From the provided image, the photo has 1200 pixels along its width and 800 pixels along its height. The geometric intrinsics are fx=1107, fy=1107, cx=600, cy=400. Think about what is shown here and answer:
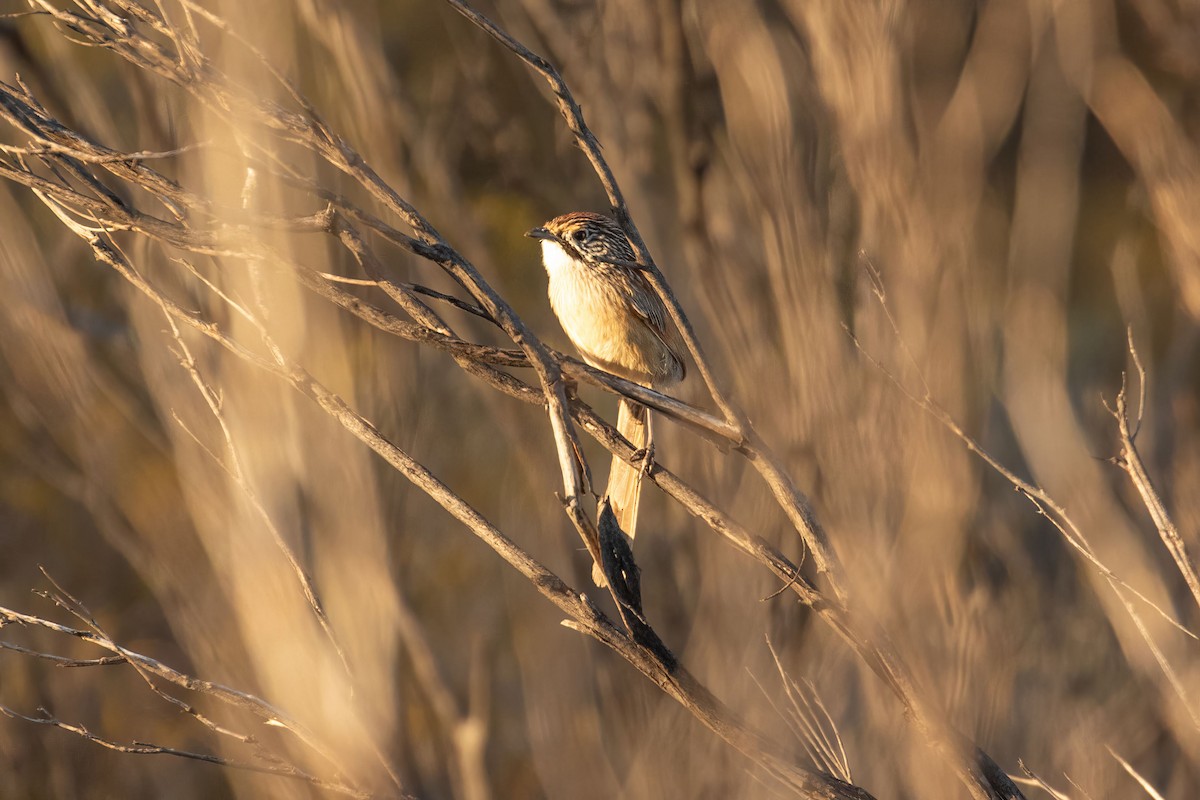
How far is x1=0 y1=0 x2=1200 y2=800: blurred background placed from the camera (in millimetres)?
2918

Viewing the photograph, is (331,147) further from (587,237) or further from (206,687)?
(587,237)

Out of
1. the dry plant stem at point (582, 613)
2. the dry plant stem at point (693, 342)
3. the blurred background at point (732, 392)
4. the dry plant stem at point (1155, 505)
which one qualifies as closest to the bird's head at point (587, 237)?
the blurred background at point (732, 392)

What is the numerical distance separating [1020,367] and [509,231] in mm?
4575

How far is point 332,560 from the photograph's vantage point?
300 cm

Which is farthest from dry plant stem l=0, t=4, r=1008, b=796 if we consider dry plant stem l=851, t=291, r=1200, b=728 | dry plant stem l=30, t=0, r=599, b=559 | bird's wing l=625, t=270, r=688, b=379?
bird's wing l=625, t=270, r=688, b=379

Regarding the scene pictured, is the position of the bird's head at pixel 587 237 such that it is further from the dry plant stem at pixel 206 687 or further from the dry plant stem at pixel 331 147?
the dry plant stem at pixel 206 687

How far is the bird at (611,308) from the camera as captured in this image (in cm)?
315

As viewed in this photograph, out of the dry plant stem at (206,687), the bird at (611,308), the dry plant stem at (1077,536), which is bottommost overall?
the dry plant stem at (206,687)

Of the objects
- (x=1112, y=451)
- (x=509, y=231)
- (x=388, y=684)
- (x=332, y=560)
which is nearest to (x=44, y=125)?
(x=332, y=560)

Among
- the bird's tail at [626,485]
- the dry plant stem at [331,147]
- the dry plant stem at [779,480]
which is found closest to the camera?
the dry plant stem at [331,147]

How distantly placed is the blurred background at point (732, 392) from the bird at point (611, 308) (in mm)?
200

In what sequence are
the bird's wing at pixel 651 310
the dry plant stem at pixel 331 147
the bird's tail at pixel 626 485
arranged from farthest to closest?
the bird's wing at pixel 651 310 < the bird's tail at pixel 626 485 < the dry plant stem at pixel 331 147

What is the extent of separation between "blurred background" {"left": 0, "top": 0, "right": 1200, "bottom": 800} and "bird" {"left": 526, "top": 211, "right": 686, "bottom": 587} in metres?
0.20

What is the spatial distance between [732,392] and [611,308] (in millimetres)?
1112
